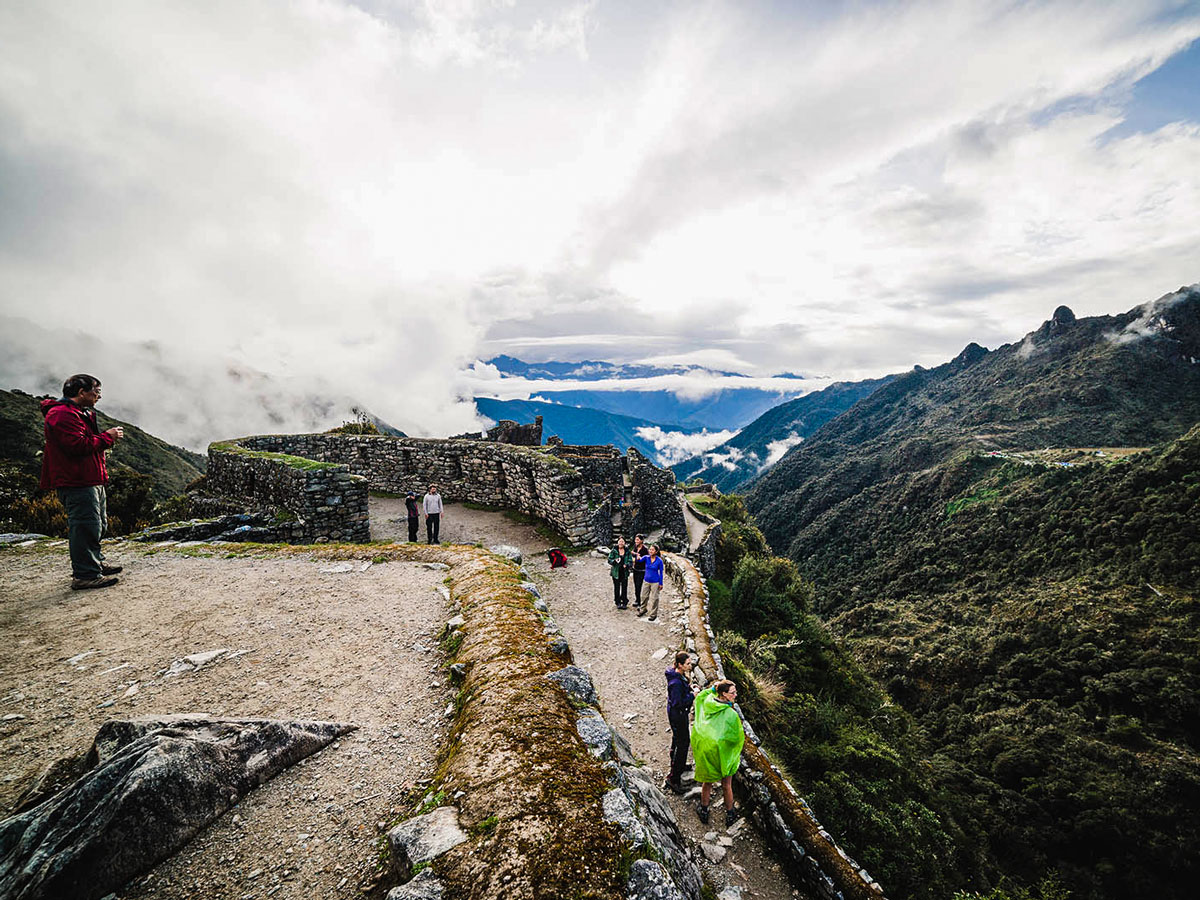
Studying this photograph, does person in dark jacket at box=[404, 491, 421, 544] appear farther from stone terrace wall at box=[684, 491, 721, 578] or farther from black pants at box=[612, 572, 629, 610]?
stone terrace wall at box=[684, 491, 721, 578]

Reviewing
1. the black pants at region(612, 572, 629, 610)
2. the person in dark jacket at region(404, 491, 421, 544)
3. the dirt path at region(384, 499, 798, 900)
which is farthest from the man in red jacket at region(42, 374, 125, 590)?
the black pants at region(612, 572, 629, 610)

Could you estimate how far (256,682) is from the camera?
5.34 metres

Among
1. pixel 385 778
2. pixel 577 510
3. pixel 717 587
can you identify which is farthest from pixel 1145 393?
pixel 385 778

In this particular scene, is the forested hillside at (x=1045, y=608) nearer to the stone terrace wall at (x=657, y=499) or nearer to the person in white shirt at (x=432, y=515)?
the person in white shirt at (x=432, y=515)

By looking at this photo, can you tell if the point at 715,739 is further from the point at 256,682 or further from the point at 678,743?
the point at 256,682

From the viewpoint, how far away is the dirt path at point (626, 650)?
590 cm

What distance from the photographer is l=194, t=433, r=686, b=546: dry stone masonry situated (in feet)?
40.4

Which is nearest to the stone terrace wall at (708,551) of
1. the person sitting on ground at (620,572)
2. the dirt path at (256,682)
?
the person sitting on ground at (620,572)

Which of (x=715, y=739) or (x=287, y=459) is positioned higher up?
(x=287, y=459)

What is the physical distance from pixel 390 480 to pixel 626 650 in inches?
515

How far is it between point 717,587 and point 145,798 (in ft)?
63.6

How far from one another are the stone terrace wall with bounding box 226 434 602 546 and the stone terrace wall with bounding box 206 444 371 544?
9.68 feet

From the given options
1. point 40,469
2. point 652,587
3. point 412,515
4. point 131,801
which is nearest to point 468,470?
point 412,515

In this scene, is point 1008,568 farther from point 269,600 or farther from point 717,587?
point 269,600
